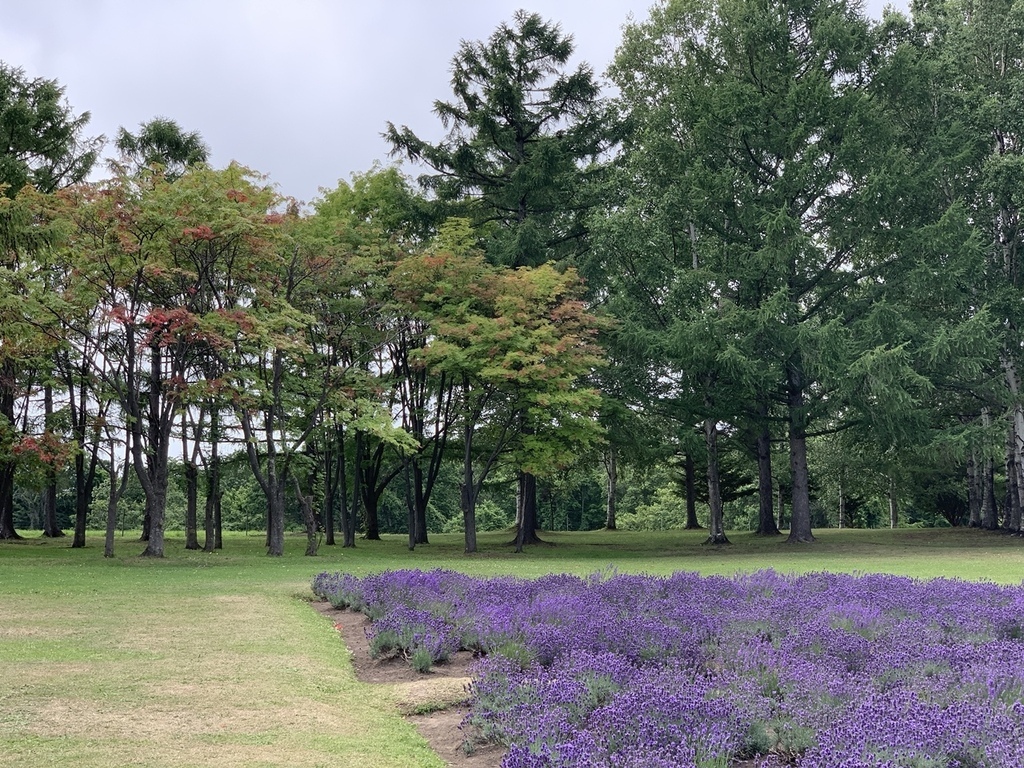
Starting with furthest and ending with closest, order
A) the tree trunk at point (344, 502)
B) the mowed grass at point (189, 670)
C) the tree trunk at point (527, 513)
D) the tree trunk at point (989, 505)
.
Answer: the tree trunk at point (989, 505) < the tree trunk at point (527, 513) < the tree trunk at point (344, 502) < the mowed grass at point (189, 670)

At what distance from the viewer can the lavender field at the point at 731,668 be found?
443 cm

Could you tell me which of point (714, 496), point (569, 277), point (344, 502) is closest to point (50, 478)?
point (344, 502)

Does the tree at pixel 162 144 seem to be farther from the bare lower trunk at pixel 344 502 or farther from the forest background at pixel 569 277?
the bare lower trunk at pixel 344 502

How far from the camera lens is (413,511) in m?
30.2

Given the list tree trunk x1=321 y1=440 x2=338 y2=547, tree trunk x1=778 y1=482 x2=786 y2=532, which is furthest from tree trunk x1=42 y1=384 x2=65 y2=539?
tree trunk x1=778 y1=482 x2=786 y2=532

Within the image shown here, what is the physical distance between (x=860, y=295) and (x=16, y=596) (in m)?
25.9

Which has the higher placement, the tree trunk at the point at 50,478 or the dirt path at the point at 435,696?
the tree trunk at the point at 50,478

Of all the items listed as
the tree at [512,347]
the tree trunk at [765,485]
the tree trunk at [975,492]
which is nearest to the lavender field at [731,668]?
the tree at [512,347]

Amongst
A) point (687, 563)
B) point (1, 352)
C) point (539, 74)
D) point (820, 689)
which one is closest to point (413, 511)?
point (687, 563)

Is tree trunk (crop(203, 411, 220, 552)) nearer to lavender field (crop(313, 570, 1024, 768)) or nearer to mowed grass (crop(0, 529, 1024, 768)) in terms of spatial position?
mowed grass (crop(0, 529, 1024, 768))

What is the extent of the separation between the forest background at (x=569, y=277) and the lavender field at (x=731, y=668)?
533 inches

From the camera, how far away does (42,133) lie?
30797mm

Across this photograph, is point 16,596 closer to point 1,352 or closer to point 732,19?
point 1,352

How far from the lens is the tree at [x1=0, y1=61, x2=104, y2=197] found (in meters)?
29.2
